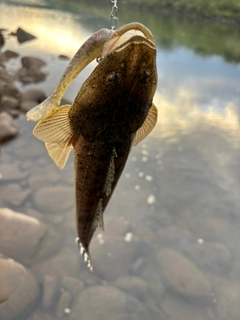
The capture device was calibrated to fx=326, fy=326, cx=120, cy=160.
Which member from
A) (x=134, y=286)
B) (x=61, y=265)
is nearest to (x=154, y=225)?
(x=134, y=286)

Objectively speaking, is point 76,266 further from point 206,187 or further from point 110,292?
point 206,187

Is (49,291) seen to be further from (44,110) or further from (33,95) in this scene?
(33,95)

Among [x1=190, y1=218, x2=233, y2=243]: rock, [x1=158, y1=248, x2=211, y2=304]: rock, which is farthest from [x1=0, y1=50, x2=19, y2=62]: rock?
[x1=158, y1=248, x2=211, y2=304]: rock

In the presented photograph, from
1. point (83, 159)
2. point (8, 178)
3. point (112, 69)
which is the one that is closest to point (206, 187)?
point (8, 178)

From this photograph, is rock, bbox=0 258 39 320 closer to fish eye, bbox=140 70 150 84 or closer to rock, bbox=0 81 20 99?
fish eye, bbox=140 70 150 84

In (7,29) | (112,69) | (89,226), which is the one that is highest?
(112,69)

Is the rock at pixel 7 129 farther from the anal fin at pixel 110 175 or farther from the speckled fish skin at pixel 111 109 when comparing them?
the anal fin at pixel 110 175
